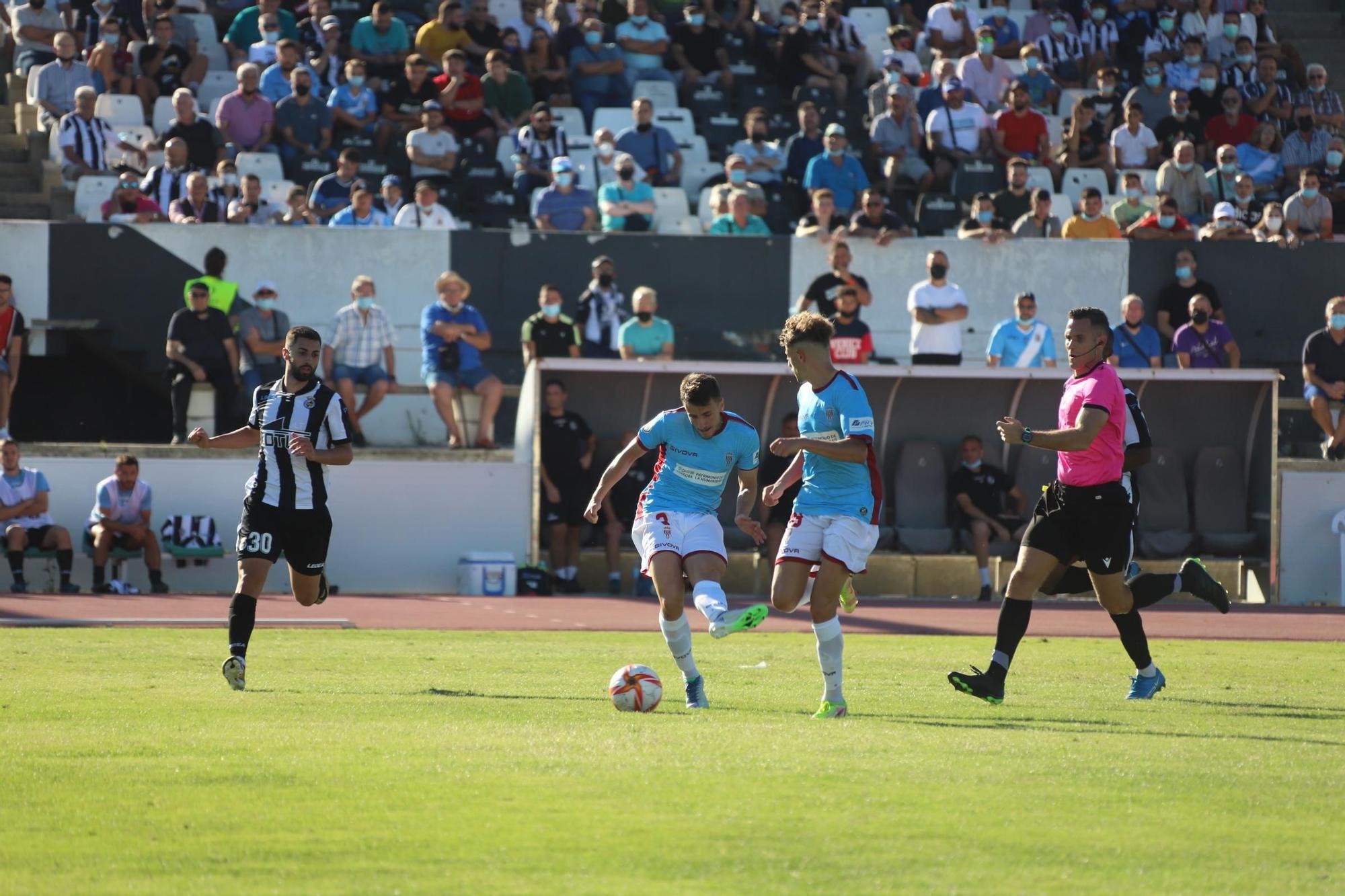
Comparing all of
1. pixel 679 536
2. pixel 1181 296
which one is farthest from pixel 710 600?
pixel 1181 296

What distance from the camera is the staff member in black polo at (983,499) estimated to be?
69.6 feet

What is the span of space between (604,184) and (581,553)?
187 inches

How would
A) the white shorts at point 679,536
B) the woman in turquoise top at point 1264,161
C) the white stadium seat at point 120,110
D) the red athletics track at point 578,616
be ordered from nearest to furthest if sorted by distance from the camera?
the white shorts at point 679,536 → the red athletics track at point 578,616 → the white stadium seat at point 120,110 → the woman in turquoise top at point 1264,161

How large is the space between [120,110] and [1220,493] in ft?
48.2

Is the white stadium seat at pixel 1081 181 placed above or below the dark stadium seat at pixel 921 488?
above

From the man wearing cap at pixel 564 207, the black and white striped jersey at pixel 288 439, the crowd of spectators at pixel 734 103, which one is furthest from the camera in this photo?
the crowd of spectators at pixel 734 103

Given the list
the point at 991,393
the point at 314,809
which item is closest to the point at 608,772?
the point at 314,809

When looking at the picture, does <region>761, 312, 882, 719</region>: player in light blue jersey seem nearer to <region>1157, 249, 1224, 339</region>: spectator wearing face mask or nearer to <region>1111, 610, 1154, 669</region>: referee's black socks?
<region>1111, 610, 1154, 669</region>: referee's black socks

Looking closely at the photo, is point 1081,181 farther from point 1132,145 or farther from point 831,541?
point 831,541

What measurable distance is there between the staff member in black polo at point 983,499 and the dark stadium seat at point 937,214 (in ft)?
11.5

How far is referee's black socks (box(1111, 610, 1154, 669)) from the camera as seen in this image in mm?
11000

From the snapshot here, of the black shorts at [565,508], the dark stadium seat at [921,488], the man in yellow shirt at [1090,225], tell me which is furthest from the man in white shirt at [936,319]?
the black shorts at [565,508]

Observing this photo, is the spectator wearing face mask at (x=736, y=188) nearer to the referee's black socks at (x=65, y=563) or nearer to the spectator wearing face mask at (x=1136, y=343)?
the spectator wearing face mask at (x=1136, y=343)

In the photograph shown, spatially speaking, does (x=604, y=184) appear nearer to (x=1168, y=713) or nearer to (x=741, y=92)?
(x=741, y=92)
